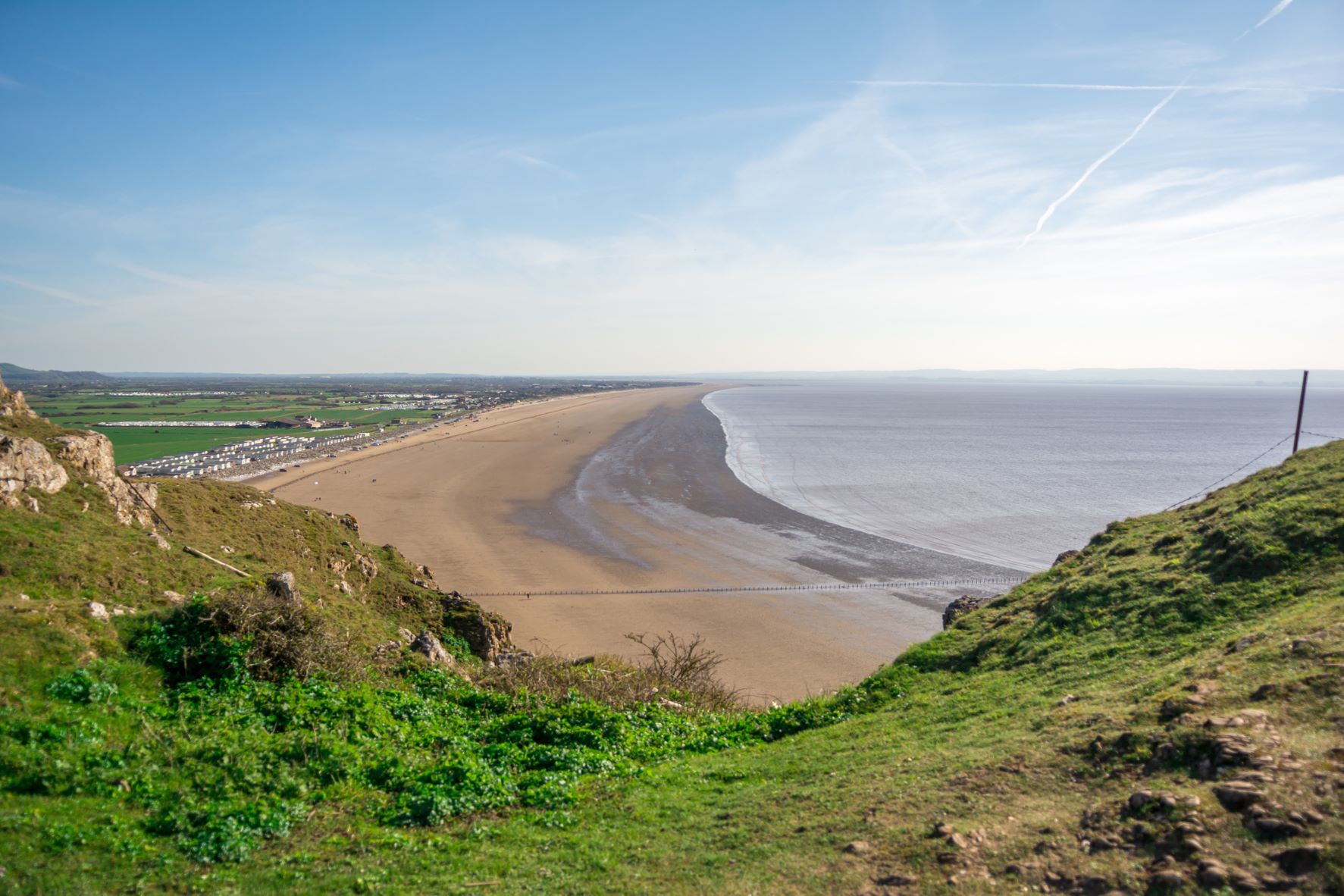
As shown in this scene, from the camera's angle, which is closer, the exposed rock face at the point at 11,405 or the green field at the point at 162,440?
the exposed rock face at the point at 11,405

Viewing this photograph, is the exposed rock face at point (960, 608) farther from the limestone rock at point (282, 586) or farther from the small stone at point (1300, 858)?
the limestone rock at point (282, 586)

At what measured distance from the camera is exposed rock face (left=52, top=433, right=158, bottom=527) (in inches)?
515

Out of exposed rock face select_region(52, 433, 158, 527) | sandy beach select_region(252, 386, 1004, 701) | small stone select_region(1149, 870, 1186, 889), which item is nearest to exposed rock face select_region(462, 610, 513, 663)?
sandy beach select_region(252, 386, 1004, 701)

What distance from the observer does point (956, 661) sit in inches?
490

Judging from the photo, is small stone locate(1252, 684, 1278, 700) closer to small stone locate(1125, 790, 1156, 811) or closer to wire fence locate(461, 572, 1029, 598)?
small stone locate(1125, 790, 1156, 811)

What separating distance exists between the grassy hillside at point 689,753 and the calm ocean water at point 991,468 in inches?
827

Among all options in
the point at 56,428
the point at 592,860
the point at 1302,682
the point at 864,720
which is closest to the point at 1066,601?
the point at 864,720

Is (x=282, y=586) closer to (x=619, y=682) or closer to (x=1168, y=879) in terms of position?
(x=619, y=682)

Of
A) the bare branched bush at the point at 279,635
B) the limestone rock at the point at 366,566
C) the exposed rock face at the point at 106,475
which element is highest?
the exposed rock face at the point at 106,475

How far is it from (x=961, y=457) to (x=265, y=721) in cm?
6542

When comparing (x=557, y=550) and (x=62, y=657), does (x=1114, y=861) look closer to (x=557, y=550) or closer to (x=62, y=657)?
(x=62, y=657)

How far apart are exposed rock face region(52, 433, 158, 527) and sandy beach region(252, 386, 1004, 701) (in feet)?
30.9

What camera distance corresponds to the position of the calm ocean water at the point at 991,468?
121 feet

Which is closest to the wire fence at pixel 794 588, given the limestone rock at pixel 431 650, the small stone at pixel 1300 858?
the limestone rock at pixel 431 650
